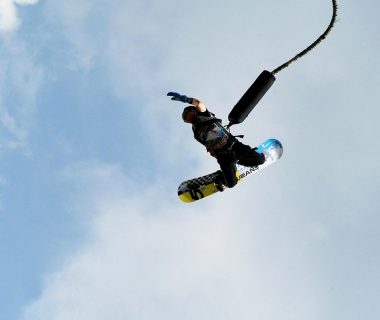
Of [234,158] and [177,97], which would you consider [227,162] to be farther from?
[177,97]

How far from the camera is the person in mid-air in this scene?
13367 mm

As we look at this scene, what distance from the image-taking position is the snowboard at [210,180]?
1636 cm

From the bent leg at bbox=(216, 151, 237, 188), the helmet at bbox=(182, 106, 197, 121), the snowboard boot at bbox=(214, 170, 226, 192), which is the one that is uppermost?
the helmet at bbox=(182, 106, 197, 121)

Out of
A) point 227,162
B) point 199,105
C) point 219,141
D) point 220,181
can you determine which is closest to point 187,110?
point 199,105

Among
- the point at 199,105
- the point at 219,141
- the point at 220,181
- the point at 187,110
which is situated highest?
the point at 187,110

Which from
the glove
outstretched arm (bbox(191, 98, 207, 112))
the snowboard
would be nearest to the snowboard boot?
the snowboard

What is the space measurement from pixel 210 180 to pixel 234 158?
2.32m

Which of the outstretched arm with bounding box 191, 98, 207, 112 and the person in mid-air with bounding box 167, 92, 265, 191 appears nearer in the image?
the outstretched arm with bounding box 191, 98, 207, 112

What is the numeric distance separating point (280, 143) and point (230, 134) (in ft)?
12.4

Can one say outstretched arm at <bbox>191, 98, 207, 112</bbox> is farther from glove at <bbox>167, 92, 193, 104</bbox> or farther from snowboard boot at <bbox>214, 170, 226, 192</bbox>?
snowboard boot at <bbox>214, 170, 226, 192</bbox>

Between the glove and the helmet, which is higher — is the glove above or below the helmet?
below

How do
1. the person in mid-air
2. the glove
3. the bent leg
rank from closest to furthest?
the glove → the person in mid-air → the bent leg

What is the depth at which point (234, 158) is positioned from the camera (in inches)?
557

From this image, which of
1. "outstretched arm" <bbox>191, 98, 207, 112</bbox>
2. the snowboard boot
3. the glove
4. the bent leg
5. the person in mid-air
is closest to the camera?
the glove
